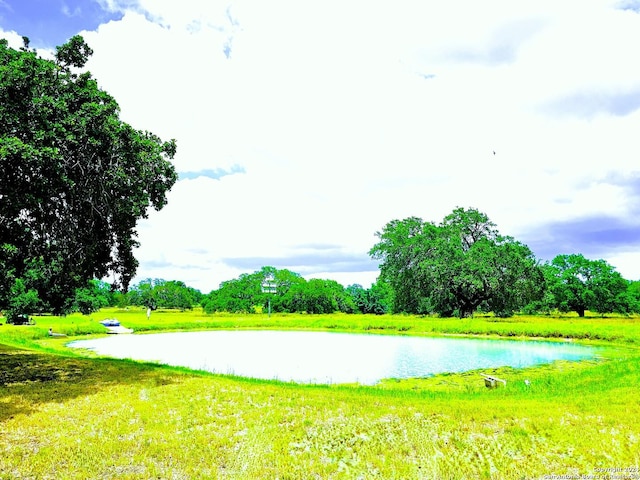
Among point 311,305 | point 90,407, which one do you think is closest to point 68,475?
point 90,407

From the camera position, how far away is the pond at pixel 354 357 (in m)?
25.1

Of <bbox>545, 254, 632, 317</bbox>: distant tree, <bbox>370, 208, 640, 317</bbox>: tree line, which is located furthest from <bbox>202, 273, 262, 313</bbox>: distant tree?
<bbox>545, 254, 632, 317</bbox>: distant tree

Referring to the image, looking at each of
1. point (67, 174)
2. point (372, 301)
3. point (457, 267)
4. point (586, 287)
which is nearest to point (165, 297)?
point (372, 301)

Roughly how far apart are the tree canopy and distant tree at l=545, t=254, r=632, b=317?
75.3 m

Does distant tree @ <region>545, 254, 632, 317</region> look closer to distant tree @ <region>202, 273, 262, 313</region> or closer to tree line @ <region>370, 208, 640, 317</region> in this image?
tree line @ <region>370, 208, 640, 317</region>

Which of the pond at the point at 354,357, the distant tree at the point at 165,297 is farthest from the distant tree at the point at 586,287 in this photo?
the distant tree at the point at 165,297

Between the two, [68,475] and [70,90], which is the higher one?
[70,90]

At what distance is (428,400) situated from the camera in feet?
48.6

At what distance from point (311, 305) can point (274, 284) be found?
886 inches

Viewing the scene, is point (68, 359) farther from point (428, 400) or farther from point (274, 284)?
point (274, 284)

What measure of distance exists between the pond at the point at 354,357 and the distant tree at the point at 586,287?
43546mm

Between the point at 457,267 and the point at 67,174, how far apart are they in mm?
57985

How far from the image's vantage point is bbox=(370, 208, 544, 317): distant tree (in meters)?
64.1

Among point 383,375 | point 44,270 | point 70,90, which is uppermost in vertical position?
point 70,90
